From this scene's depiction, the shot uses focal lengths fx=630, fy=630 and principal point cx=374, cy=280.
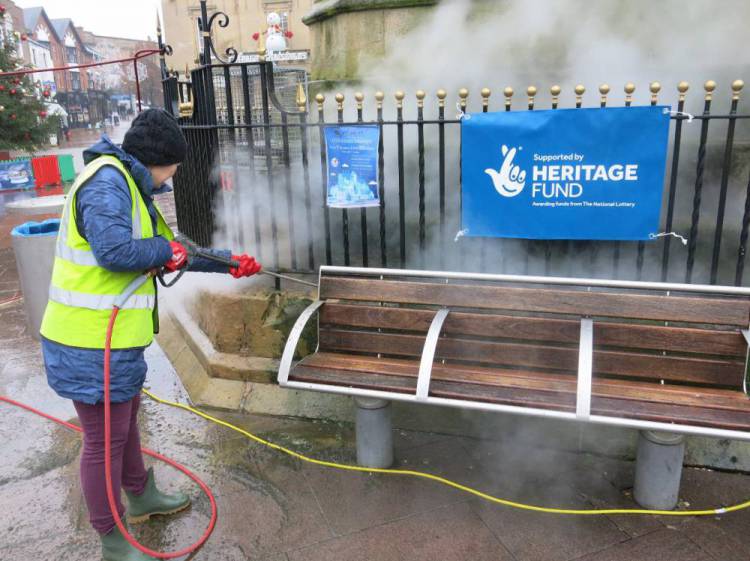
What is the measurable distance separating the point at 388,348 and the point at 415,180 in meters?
2.04

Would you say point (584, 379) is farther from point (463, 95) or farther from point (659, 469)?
point (463, 95)

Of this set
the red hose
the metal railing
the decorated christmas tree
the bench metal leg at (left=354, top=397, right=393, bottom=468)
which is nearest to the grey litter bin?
the metal railing

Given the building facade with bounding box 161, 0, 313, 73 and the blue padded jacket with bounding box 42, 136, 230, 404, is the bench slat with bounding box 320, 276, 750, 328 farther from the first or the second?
the building facade with bounding box 161, 0, 313, 73

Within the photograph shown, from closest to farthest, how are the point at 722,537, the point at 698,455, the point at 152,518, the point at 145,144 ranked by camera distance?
the point at 145,144
the point at 722,537
the point at 152,518
the point at 698,455

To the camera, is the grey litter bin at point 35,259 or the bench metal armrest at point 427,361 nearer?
the bench metal armrest at point 427,361

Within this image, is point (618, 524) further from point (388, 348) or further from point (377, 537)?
point (388, 348)

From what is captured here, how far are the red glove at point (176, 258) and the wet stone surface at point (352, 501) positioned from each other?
1.29m

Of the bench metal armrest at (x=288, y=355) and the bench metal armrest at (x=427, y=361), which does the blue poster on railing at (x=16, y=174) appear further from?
the bench metal armrest at (x=427, y=361)

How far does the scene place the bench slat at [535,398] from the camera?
2639mm

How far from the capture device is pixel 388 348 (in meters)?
3.46

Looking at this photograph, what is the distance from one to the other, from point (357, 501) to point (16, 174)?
16597mm

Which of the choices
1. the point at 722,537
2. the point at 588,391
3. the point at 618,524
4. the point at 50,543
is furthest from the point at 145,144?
the point at 722,537

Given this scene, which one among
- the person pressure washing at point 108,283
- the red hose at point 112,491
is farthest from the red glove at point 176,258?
the red hose at point 112,491

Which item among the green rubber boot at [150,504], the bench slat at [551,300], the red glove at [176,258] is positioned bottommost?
the green rubber boot at [150,504]
